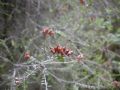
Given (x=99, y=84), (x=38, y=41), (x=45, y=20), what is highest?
(x=45, y=20)

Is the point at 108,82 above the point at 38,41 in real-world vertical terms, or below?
below

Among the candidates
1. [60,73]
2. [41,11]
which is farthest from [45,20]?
[60,73]

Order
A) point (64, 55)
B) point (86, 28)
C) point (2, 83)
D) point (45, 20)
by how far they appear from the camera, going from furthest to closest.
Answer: point (86, 28)
point (45, 20)
point (2, 83)
point (64, 55)

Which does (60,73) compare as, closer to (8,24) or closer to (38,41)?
(38,41)

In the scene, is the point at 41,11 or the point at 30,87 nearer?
the point at 30,87

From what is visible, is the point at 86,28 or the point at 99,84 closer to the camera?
the point at 99,84

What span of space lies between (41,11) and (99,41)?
0.72m

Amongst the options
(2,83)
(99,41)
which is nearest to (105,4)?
(99,41)

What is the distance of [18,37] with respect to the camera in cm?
267

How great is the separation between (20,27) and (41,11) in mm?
306

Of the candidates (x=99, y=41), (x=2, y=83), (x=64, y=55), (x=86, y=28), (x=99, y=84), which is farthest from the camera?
(x=86, y=28)

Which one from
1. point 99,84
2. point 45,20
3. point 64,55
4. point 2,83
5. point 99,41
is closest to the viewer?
point 64,55

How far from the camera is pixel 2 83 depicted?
2.31 m

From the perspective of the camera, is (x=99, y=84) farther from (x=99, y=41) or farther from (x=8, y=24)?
(x=8, y=24)
